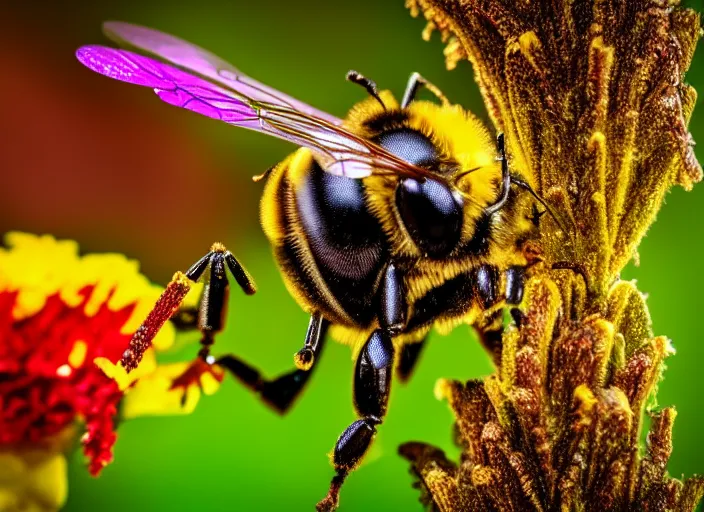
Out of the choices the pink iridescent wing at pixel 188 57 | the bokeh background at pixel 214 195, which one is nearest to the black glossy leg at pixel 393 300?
the pink iridescent wing at pixel 188 57

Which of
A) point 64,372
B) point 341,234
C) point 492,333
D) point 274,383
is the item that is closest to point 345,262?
point 341,234

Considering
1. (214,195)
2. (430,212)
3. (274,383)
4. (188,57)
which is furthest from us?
(214,195)

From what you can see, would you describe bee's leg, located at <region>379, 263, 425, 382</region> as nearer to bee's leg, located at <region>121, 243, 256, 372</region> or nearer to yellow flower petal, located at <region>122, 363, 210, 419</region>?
bee's leg, located at <region>121, 243, 256, 372</region>

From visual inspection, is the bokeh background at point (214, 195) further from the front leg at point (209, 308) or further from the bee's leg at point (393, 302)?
the bee's leg at point (393, 302)

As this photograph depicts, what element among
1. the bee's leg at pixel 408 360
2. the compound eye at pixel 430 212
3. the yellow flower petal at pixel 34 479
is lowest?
the yellow flower petal at pixel 34 479

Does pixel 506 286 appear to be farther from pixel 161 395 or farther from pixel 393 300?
pixel 161 395

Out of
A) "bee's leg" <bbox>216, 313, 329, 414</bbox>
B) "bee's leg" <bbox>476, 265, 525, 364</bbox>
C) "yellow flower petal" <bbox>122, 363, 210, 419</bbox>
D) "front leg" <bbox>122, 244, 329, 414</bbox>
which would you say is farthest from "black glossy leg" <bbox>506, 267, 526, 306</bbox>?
"yellow flower petal" <bbox>122, 363, 210, 419</bbox>
